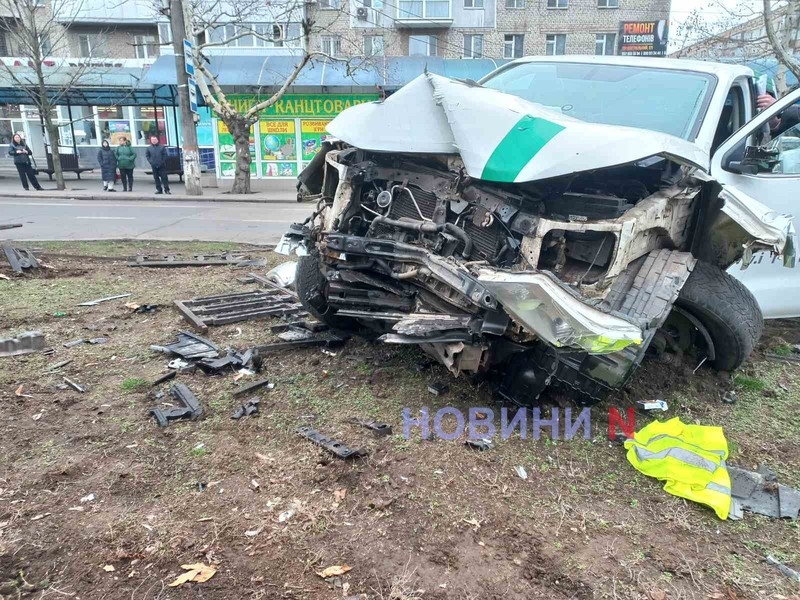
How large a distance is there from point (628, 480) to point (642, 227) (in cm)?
130

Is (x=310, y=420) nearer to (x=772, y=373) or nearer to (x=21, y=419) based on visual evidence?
(x=21, y=419)

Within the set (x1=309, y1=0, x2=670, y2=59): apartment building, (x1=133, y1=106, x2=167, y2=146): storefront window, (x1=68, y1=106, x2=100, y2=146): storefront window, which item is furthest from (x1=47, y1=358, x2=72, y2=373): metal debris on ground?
(x1=309, y1=0, x2=670, y2=59): apartment building

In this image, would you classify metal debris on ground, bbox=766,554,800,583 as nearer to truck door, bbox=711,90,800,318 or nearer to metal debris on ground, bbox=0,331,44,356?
truck door, bbox=711,90,800,318

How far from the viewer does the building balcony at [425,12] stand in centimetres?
2877

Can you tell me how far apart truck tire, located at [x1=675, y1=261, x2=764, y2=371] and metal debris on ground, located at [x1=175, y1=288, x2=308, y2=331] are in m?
3.21

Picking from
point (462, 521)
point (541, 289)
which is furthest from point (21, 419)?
point (541, 289)

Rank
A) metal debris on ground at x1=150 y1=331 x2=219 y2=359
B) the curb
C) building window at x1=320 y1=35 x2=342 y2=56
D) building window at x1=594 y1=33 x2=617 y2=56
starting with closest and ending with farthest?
metal debris on ground at x1=150 y1=331 x2=219 y2=359 → the curb → building window at x1=320 y1=35 x2=342 y2=56 → building window at x1=594 y1=33 x2=617 y2=56

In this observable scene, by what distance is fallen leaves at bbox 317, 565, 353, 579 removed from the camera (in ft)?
7.22

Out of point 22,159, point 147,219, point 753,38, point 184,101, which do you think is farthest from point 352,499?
point 753,38

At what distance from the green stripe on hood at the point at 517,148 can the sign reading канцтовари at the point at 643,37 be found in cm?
2917

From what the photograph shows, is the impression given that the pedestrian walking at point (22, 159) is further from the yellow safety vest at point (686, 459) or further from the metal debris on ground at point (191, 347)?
the yellow safety vest at point (686, 459)

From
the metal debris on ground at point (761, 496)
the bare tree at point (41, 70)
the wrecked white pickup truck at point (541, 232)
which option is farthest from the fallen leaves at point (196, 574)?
the bare tree at point (41, 70)

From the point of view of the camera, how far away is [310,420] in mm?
3395

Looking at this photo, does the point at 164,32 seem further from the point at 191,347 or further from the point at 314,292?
the point at 314,292
